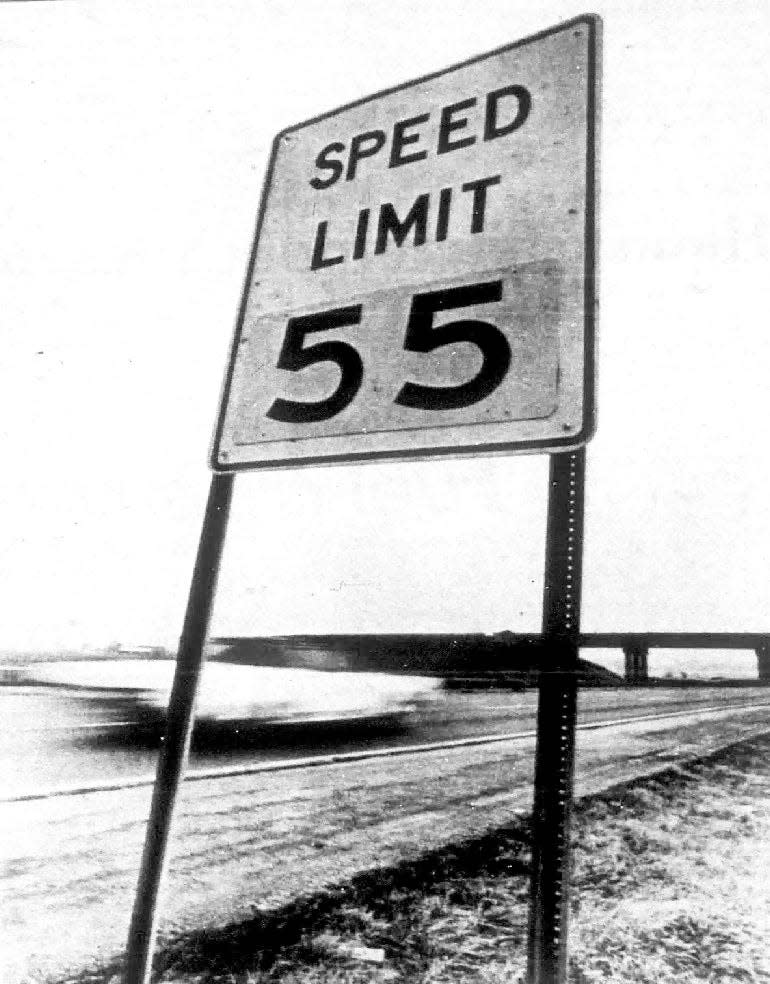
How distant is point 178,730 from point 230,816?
407 cm

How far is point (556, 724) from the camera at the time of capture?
99cm

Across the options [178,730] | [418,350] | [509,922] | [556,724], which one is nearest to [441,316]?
[418,350]

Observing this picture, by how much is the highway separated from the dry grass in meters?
0.29

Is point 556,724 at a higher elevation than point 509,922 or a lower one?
higher

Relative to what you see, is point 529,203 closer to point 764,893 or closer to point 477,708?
point 764,893

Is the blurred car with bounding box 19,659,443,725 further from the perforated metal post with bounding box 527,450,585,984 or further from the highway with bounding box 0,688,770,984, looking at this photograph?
the perforated metal post with bounding box 527,450,585,984

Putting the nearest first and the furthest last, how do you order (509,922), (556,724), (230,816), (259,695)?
1. (556,724)
2. (509,922)
3. (230,816)
4. (259,695)

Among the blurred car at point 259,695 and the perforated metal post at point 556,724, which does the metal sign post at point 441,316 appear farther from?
the blurred car at point 259,695

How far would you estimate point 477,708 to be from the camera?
50.2 feet

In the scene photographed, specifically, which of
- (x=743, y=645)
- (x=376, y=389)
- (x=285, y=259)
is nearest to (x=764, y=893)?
(x=376, y=389)

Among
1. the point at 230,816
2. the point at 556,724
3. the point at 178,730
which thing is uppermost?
the point at 556,724

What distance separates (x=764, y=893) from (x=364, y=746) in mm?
5681

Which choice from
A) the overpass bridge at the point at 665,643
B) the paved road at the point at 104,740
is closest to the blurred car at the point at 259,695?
the paved road at the point at 104,740

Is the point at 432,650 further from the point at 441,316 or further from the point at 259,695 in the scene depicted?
the point at 441,316
